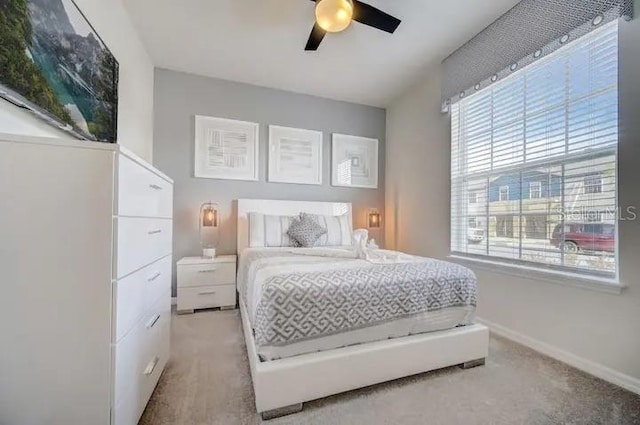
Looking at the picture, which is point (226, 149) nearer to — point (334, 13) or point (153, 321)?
point (334, 13)

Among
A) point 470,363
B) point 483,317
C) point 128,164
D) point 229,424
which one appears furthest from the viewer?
point 483,317

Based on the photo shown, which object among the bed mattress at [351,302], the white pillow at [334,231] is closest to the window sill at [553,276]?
the bed mattress at [351,302]

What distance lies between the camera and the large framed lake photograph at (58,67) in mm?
1083

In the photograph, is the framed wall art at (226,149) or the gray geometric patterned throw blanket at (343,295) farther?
the framed wall art at (226,149)

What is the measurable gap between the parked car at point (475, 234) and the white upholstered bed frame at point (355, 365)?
1.11 meters

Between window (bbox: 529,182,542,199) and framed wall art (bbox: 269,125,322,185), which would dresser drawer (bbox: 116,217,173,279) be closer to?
framed wall art (bbox: 269,125,322,185)

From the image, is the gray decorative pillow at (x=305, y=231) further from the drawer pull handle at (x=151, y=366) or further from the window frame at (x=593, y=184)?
the window frame at (x=593, y=184)

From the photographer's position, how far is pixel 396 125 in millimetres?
3842

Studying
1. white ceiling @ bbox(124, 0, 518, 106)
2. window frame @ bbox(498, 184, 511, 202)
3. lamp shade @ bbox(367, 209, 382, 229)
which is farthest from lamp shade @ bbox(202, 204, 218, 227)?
window frame @ bbox(498, 184, 511, 202)

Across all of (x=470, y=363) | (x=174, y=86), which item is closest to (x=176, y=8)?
(x=174, y=86)

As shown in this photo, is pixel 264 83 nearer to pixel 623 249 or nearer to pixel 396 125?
pixel 396 125

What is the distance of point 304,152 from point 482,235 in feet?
7.70

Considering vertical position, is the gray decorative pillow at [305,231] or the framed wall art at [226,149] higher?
the framed wall art at [226,149]

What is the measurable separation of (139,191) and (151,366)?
902 mm
